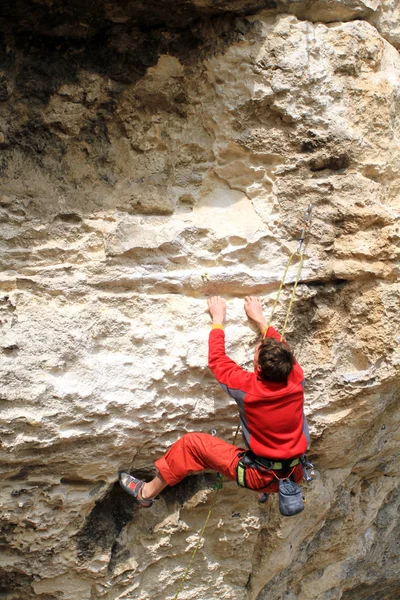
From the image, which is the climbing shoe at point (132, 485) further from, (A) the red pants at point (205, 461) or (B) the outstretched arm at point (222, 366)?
(B) the outstretched arm at point (222, 366)

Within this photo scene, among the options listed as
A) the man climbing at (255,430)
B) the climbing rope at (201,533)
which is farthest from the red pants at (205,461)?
the climbing rope at (201,533)

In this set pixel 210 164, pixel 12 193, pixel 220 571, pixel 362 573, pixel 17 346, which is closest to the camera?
pixel 17 346

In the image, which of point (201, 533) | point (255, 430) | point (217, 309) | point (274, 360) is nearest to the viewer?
point (274, 360)

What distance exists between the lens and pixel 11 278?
2465 mm

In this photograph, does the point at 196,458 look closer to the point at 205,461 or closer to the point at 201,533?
the point at 205,461

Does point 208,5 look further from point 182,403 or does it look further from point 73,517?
point 73,517

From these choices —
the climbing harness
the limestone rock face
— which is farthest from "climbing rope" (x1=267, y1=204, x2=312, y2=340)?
the climbing harness

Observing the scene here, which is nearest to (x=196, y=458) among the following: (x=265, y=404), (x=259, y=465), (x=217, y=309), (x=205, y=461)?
(x=205, y=461)

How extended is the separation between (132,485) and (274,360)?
93cm

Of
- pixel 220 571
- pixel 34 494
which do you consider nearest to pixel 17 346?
pixel 34 494

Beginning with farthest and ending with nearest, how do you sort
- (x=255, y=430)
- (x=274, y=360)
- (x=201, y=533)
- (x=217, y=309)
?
Result: (x=201, y=533), (x=217, y=309), (x=255, y=430), (x=274, y=360)

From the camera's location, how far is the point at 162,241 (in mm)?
2572

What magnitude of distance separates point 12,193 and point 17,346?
730 millimetres

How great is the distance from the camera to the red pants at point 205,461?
2.51 metres
